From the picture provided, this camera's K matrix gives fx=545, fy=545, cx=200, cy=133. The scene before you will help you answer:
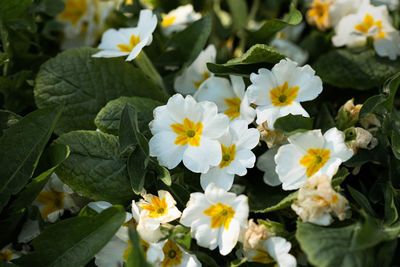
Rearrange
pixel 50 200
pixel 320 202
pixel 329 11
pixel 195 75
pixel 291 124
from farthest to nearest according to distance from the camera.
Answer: pixel 329 11
pixel 195 75
pixel 50 200
pixel 291 124
pixel 320 202

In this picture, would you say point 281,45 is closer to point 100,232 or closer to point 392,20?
point 392,20

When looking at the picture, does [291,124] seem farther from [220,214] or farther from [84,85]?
[84,85]

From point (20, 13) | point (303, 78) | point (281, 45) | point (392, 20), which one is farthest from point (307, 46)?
point (20, 13)

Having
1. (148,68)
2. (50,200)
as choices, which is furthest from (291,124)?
(50,200)

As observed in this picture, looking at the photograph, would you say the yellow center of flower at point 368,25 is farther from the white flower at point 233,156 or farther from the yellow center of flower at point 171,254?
the yellow center of flower at point 171,254

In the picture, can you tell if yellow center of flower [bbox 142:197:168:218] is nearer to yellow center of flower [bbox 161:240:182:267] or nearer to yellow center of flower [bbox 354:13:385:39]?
yellow center of flower [bbox 161:240:182:267]

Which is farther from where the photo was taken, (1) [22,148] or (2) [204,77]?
(2) [204,77]
